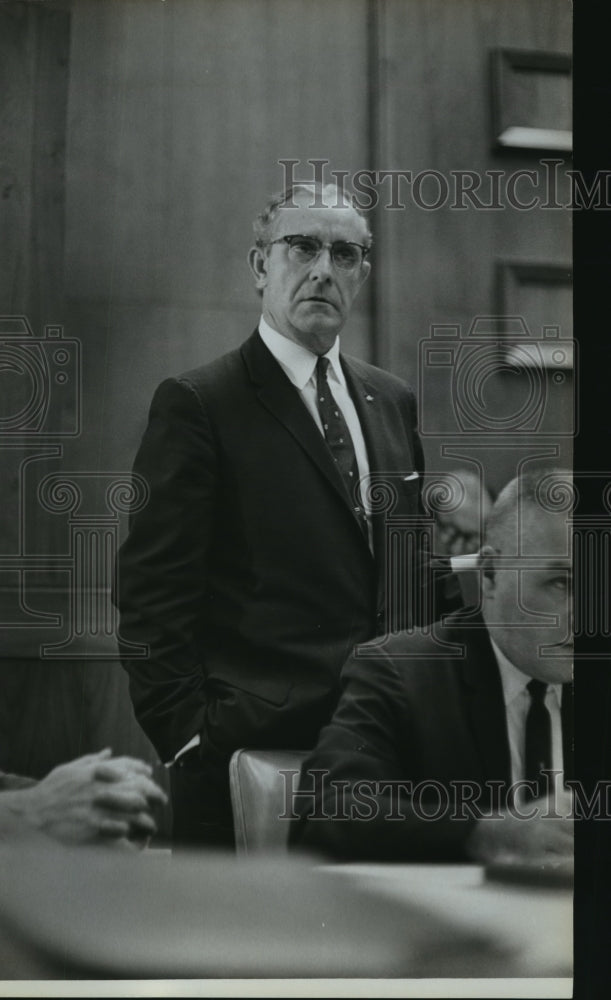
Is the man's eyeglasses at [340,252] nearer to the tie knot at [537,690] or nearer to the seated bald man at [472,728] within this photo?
the seated bald man at [472,728]

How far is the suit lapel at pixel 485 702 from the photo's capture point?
3824 millimetres

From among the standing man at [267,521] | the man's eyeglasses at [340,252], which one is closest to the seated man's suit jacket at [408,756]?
the standing man at [267,521]

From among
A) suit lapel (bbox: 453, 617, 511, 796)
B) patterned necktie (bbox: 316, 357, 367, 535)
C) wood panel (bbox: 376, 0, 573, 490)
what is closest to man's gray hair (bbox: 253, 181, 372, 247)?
wood panel (bbox: 376, 0, 573, 490)

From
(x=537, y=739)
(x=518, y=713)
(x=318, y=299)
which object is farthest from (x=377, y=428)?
(x=537, y=739)

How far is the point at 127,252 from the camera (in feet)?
12.6

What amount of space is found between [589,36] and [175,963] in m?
3.44

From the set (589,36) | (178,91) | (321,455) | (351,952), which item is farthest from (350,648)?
(589,36)

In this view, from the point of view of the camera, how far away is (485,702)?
3.83 m

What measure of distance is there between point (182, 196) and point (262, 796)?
2001 mm

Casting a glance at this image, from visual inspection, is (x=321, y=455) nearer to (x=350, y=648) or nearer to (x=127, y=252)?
(x=350, y=648)

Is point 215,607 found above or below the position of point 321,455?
below

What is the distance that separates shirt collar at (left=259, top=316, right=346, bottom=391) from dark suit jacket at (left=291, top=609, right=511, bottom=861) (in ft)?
3.00

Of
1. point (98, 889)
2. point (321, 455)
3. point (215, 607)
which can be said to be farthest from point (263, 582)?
point (98, 889)

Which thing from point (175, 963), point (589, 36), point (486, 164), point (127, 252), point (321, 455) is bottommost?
point (175, 963)
